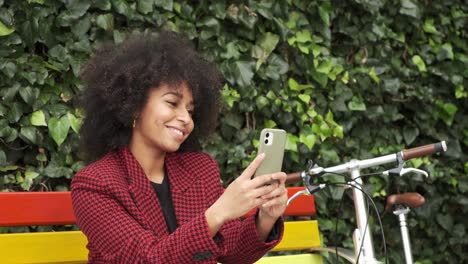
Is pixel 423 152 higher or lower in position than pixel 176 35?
lower

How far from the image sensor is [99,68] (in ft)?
8.62

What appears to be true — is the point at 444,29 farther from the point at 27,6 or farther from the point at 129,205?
the point at 129,205

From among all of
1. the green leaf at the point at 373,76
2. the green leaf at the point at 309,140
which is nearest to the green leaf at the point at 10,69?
the green leaf at the point at 309,140

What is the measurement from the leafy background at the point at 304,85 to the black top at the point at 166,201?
433mm

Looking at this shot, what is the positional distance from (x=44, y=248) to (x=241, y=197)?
78 centimetres

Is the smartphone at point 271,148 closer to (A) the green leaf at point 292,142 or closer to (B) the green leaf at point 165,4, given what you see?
(B) the green leaf at point 165,4

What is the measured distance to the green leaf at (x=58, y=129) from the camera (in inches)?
122

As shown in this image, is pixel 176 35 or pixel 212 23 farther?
pixel 212 23

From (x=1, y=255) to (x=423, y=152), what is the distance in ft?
4.41

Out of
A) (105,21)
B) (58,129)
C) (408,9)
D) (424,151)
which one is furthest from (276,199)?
(408,9)

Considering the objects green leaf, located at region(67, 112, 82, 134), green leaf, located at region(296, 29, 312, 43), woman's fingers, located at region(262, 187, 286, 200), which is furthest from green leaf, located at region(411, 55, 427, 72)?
woman's fingers, located at region(262, 187, 286, 200)

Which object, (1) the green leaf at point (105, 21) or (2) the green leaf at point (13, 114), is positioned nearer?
(2) the green leaf at point (13, 114)

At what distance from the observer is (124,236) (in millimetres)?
2266

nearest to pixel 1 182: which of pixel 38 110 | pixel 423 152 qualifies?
pixel 38 110
